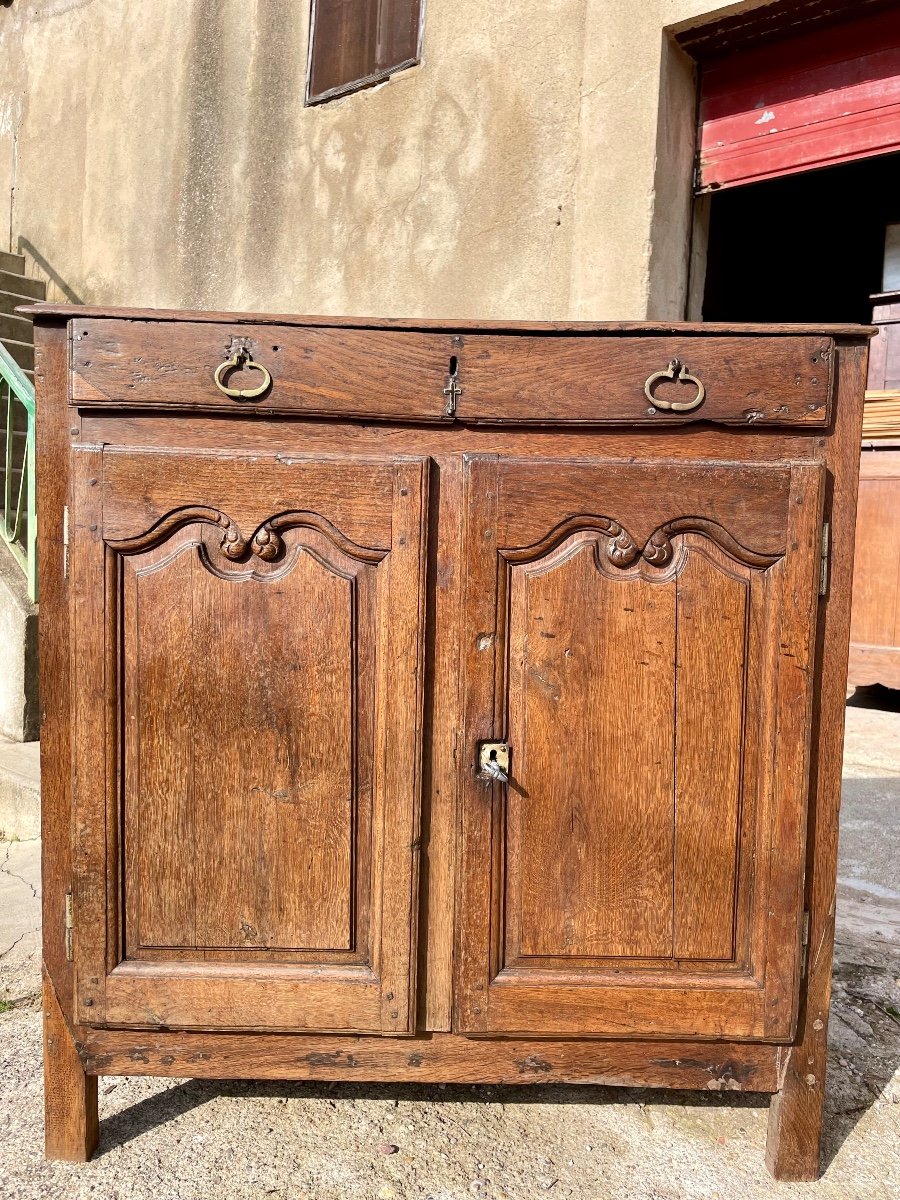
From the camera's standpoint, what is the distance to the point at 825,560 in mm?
1423

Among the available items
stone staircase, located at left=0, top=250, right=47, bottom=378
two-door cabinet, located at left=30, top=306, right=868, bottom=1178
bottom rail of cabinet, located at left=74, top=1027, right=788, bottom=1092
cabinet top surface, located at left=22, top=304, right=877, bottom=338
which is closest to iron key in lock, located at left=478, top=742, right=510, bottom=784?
two-door cabinet, located at left=30, top=306, right=868, bottom=1178

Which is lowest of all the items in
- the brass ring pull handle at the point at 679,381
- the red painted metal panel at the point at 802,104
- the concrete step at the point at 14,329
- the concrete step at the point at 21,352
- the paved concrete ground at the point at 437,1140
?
the paved concrete ground at the point at 437,1140

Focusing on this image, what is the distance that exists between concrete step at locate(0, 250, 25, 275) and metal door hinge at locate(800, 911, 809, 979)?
6.68m

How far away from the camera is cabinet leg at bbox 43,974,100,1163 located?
146 centimetres

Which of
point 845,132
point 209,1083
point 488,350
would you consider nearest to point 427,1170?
point 209,1083

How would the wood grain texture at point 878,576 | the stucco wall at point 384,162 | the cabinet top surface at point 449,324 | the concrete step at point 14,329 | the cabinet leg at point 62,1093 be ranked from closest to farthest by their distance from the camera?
the cabinet top surface at point 449,324, the cabinet leg at point 62,1093, the stucco wall at point 384,162, the wood grain texture at point 878,576, the concrete step at point 14,329

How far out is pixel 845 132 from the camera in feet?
9.12

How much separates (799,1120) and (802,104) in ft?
9.97

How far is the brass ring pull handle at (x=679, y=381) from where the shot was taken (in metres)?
1.37

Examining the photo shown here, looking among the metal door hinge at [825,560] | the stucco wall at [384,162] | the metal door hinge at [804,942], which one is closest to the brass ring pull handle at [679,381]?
the metal door hinge at [825,560]

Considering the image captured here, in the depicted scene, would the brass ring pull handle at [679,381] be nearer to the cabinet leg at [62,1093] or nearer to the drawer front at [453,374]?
the drawer front at [453,374]

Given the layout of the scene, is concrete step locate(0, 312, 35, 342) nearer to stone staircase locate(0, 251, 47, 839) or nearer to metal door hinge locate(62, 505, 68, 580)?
stone staircase locate(0, 251, 47, 839)

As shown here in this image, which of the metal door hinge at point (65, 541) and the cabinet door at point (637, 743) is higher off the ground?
the metal door hinge at point (65, 541)

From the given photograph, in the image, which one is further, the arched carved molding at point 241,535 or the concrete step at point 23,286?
the concrete step at point 23,286
